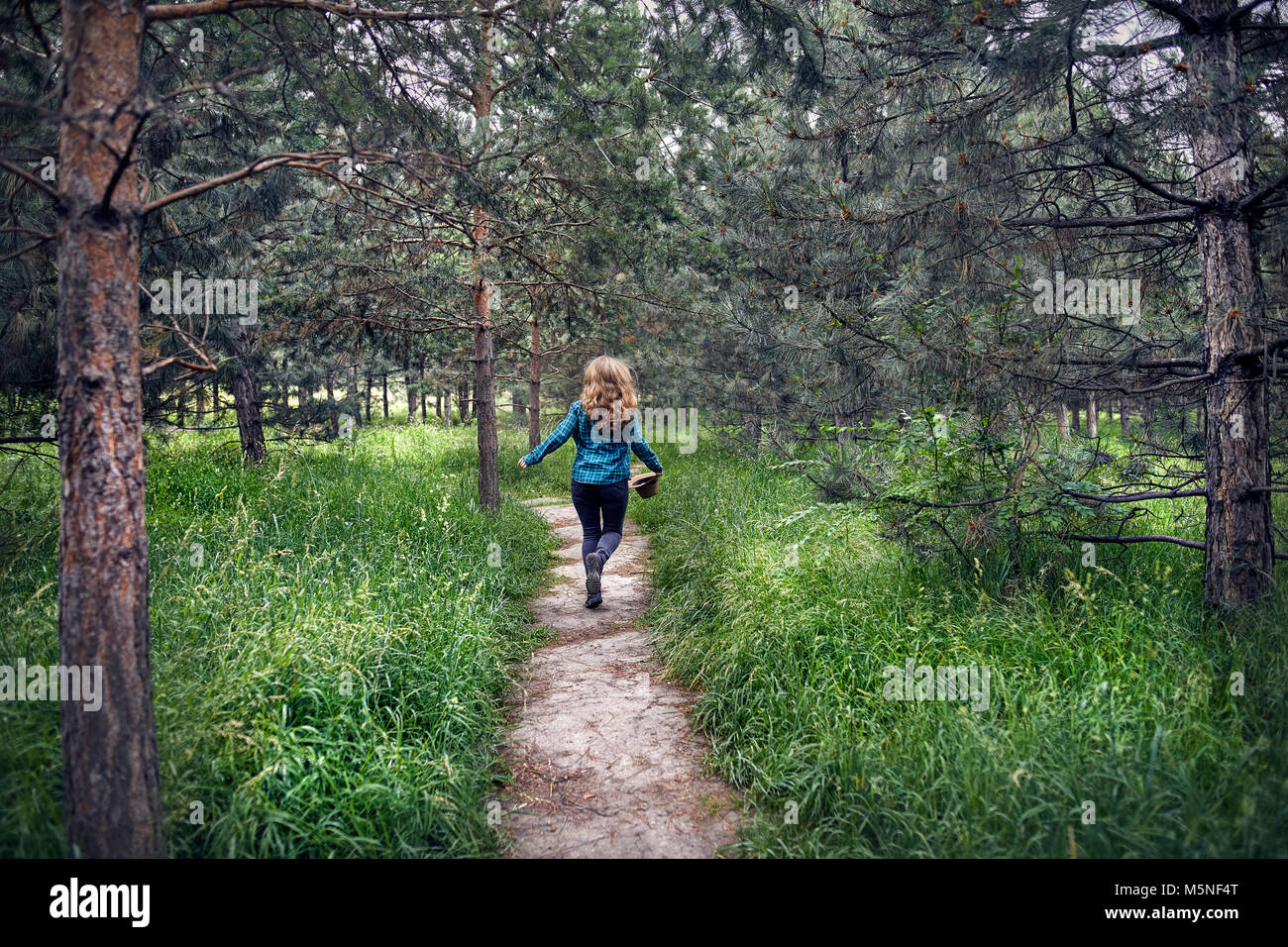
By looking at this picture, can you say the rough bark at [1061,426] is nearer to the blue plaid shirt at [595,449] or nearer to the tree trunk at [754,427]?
the blue plaid shirt at [595,449]

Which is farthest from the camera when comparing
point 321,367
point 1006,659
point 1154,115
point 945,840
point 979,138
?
point 321,367

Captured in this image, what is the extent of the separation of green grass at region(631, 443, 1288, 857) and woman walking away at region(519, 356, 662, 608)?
1036 millimetres

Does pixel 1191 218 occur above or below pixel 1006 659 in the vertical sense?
above

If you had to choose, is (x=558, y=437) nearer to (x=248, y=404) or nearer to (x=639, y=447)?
(x=639, y=447)

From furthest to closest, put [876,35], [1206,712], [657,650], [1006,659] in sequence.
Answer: [876,35]
[657,650]
[1006,659]
[1206,712]

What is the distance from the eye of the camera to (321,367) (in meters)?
13.8

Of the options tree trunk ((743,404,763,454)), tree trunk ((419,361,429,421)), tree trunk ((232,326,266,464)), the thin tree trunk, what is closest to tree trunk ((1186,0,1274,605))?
the thin tree trunk

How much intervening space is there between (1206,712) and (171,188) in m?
8.36

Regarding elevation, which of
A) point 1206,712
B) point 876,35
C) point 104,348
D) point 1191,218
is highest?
point 876,35

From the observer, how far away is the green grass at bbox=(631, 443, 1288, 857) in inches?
98.3

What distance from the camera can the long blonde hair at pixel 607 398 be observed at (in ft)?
19.1

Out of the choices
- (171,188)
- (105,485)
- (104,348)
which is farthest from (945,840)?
(171,188)

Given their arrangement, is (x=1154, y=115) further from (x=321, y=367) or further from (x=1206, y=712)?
(x=321, y=367)

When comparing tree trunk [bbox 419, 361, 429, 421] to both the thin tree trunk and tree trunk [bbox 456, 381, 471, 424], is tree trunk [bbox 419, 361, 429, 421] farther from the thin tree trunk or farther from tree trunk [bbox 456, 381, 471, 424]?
the thin tree trunk
